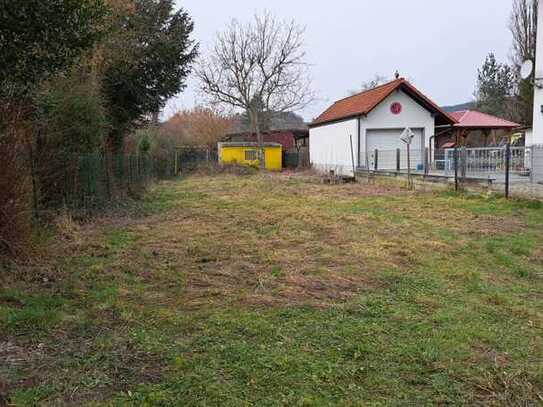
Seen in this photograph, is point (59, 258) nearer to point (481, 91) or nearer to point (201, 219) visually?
point (201, 219)

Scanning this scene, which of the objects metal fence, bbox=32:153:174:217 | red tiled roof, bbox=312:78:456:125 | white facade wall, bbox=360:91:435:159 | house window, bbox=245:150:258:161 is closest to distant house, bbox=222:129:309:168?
house window, bbox=245:150:258:161

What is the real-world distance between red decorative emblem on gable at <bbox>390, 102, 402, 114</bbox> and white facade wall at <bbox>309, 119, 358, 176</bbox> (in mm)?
1976

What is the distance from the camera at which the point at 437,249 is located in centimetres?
742

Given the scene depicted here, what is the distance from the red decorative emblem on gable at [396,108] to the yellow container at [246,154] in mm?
14452

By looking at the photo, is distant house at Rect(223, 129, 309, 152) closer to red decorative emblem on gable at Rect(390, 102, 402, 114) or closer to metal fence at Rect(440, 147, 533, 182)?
red decorative emblem on gable at Rect(390, 102, 402, 114)

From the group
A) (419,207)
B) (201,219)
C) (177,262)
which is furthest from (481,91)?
(177,262)

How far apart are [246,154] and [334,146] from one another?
11386 mm

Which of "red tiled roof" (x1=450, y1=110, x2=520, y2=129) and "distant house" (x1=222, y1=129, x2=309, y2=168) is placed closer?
"red tiled roof" (x1=450, y1=110, x2=520, y2=129)

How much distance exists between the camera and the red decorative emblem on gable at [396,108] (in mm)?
24172

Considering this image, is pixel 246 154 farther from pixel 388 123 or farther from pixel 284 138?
pixel 388 123

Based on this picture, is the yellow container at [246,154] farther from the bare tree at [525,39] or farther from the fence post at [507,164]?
the fence post at [507,164]

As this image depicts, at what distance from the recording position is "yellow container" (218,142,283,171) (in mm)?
37781

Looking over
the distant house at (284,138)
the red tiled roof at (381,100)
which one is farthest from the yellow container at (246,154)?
the red tiled roof at (381,100)

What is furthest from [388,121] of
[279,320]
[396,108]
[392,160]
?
[279,320]
